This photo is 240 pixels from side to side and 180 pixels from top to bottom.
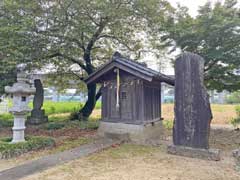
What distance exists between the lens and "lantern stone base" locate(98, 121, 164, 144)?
8.80 metres

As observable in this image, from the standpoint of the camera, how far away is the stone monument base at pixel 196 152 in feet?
21.0

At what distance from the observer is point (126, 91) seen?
938 centimetres

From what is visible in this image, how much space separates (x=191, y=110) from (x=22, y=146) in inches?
201

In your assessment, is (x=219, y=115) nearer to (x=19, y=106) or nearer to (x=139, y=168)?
(x=139, y=168)

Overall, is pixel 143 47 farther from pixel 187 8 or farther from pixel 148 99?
pixel 148 99

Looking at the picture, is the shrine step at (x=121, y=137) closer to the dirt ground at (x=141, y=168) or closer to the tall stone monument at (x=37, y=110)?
the dirt ground at (x=141, y=168)

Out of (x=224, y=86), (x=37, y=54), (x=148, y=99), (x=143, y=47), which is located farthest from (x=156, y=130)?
(x=37, y=54)

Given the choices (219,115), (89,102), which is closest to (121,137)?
(89,102)

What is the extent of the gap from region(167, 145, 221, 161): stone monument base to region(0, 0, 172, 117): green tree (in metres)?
6.02

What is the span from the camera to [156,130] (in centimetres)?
1002

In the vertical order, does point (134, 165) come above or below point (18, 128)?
below

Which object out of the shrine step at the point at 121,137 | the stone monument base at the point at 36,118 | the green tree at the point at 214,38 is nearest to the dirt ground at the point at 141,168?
the shrine step at the point at 121,137

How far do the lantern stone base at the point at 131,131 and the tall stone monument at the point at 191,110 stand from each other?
188 cm

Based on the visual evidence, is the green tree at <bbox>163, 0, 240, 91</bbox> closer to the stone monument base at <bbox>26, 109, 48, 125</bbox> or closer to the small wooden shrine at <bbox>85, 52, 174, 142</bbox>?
the small wooden shrine at <bbox>85, 52, 174, 142</bbox>
